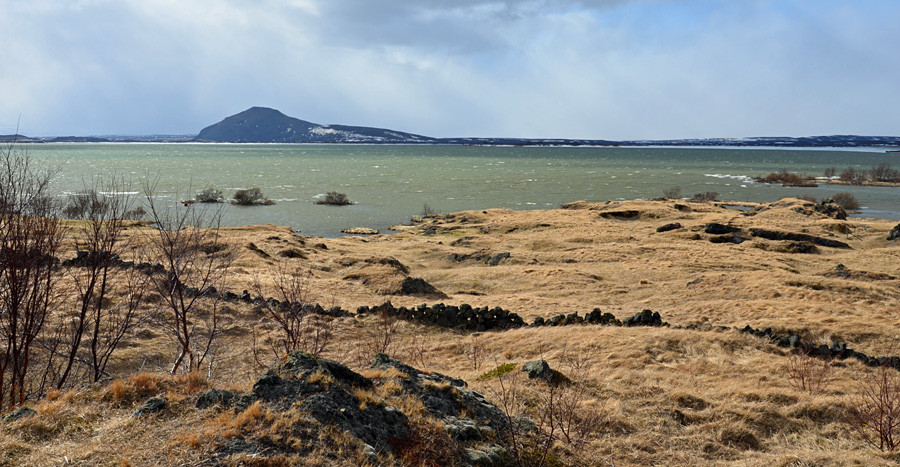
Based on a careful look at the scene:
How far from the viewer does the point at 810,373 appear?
13.6m

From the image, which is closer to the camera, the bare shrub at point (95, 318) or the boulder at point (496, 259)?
the bare shrub at point (95, 318)

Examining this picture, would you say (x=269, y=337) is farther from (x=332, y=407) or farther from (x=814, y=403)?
(x=814, y=403)

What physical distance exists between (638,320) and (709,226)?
1271 inches

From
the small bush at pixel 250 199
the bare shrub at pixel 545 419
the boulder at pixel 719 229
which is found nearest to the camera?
the bare shrub at pixel 545 419

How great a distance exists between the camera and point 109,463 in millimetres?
5926

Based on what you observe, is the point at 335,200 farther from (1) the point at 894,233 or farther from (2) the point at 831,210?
(1) the point at 894,233


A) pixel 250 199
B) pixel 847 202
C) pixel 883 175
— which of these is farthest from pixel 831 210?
pixel 883 175

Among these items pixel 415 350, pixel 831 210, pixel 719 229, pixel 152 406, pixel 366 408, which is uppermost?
pixel 152 406

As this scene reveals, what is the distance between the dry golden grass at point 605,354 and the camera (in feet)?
21.8

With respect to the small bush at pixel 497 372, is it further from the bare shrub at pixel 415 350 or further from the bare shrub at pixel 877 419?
the bare shrub at pixel 877 419

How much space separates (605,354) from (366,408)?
9.77m

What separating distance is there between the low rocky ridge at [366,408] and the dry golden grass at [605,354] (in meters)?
0.18

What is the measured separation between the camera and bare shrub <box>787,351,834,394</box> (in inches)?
488

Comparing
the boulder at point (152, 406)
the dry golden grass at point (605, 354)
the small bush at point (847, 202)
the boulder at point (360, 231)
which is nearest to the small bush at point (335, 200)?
the boulder at point (360, 231)
